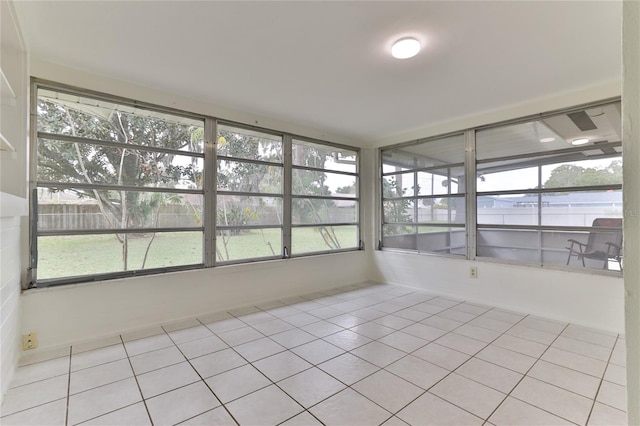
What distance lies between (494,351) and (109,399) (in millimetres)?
2874

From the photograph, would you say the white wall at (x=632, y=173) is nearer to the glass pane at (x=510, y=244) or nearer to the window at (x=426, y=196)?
the glass pane at (x=510, y=244)

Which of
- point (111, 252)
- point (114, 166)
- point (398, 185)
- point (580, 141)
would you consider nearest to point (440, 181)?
point (398, 185)

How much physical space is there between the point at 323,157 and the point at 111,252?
10.1 feet

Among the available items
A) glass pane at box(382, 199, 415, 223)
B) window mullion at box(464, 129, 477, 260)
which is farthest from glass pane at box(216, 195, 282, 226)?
window mullion at box(464, 129, 477, 260)

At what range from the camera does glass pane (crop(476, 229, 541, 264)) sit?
3562mm

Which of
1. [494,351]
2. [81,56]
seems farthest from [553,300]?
[81,56]

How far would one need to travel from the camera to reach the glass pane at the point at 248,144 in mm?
3713

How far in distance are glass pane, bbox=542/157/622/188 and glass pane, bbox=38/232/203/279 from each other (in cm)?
410

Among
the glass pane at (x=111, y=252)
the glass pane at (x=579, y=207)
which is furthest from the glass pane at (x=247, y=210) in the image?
the glass pane at (x=579, y=207)

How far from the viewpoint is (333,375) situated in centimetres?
218

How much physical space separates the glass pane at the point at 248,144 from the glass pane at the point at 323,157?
0.32 m

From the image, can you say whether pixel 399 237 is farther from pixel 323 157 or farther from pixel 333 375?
pixel 333 375

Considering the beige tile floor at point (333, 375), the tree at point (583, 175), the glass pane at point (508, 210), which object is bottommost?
the beige tile floor at point (333, 375)

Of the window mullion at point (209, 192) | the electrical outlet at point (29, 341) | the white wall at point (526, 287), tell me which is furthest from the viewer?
the window mullion at point (209, 192)
